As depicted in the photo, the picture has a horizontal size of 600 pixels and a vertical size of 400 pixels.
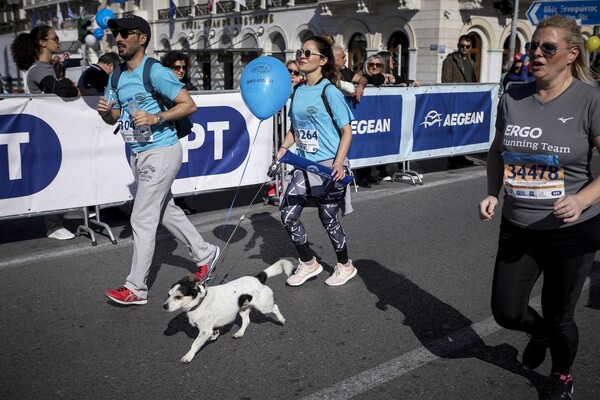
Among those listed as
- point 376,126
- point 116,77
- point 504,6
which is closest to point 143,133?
point 116,77

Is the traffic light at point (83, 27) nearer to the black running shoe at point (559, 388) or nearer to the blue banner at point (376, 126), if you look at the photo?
the blue banner at point (376, 126)

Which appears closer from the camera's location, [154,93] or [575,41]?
[575,41]

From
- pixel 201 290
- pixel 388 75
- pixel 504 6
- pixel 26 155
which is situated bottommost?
A: pixel 201 290

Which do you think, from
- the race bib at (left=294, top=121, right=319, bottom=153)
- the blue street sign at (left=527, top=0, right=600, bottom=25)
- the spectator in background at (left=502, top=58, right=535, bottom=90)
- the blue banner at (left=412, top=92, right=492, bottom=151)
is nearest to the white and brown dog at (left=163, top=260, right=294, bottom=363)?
the race bib at (left=294, top=121, right=319, bottom=153)

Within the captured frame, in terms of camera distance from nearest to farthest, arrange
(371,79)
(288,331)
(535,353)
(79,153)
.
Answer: (535,353), (288,331), (79,153), (371,79)

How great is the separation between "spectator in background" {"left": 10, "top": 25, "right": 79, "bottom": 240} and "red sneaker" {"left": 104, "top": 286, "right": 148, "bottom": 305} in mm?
2364

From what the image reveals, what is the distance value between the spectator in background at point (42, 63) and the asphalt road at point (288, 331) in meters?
0.20

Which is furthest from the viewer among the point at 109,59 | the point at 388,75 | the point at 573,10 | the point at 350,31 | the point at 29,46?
the point at 350,31

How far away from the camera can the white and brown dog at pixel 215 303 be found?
365 centimetres

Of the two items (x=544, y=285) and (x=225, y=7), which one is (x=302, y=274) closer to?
(x=544, y=285)

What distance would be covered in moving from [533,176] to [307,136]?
7.26 ft

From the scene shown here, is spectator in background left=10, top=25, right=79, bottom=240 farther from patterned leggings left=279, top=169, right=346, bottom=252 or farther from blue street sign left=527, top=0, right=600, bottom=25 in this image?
blue street sign left=527, top=0, right=600, bottom=25

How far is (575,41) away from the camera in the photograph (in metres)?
2.96

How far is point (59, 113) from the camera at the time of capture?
6395 millimetres
